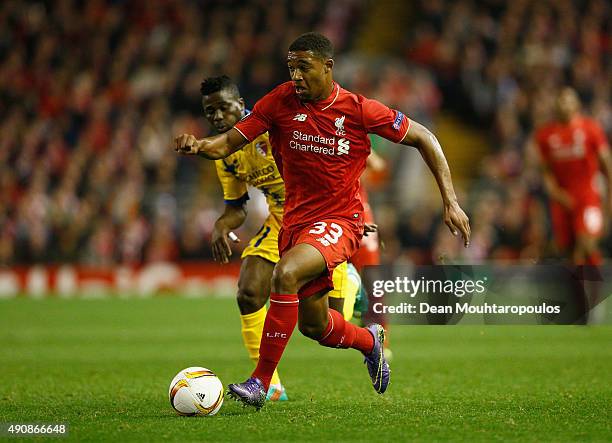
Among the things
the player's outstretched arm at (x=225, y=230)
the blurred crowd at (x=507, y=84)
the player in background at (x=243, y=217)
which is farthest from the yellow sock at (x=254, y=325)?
the blurred crowd at (x=507, y=84)

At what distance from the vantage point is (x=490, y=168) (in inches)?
765

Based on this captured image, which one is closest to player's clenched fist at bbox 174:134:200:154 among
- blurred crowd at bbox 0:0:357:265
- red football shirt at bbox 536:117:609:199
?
red football shirt at bbox 536:117:609:199

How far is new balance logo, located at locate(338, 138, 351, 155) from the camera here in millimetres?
6527

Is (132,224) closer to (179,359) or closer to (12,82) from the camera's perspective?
(12,82)

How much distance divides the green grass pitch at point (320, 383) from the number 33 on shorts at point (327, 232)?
1036 mm

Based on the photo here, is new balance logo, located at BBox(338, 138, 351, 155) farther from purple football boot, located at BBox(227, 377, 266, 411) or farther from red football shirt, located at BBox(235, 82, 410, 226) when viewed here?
purple football boot, located at BBox(227, 377, 266, 411)

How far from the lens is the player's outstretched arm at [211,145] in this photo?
6188mm

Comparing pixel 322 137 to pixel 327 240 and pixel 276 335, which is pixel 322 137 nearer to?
pixel 327 240

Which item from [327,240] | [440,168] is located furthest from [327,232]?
[440,168]

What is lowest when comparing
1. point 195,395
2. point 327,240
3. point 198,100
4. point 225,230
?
point 195,395

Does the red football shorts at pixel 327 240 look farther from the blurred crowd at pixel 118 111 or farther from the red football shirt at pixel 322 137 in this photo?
the blurred crowd at pixel 118 111

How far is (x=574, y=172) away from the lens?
12.0 meters

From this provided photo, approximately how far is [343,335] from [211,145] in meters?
1.46

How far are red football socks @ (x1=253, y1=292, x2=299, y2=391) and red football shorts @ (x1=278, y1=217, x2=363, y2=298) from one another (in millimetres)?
265
